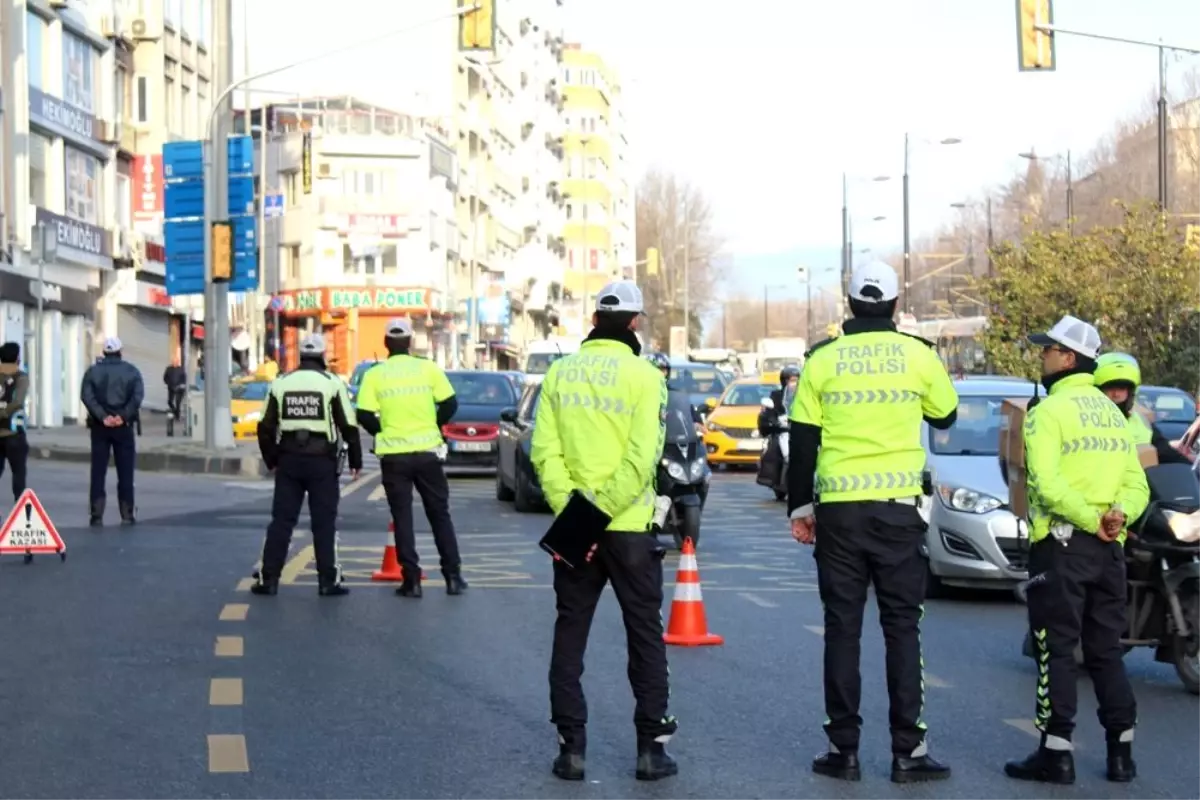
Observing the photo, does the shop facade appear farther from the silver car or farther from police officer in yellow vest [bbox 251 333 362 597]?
the silver car

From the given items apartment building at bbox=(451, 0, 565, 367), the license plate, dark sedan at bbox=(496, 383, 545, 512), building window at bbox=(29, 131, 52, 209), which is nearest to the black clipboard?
dark sedan at bbox=(496, 383, 545, 512)

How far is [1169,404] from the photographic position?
27.9m

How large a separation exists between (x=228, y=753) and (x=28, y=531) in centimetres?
891

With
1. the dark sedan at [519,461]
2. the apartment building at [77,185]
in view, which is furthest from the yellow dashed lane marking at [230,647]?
the apartment building at [77,185]

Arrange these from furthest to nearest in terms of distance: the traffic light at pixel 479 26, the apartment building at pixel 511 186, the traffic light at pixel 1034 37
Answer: the apartment building at pixel 511 186
the traffic light at pixel 479 26
the traffic light at pixel 1034 37

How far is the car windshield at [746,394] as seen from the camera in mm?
35844

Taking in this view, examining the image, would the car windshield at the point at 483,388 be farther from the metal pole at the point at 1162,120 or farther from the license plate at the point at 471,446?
the metal pole at the point at 1162,120

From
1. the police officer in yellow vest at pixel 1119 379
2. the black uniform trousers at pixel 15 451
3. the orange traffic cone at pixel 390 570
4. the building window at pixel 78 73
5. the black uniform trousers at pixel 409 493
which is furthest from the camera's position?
the building window at pixel 78 73

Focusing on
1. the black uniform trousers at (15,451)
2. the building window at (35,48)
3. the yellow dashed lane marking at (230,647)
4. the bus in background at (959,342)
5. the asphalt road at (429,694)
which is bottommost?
the asphalt road at (429,694)

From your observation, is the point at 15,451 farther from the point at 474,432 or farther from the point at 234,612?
the point at 474,432

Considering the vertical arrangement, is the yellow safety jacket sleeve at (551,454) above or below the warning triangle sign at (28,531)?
above

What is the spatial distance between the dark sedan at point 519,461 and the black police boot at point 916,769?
14.9 metres

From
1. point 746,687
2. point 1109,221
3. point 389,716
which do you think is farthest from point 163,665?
point 1109,221

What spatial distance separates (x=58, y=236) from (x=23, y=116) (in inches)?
144
